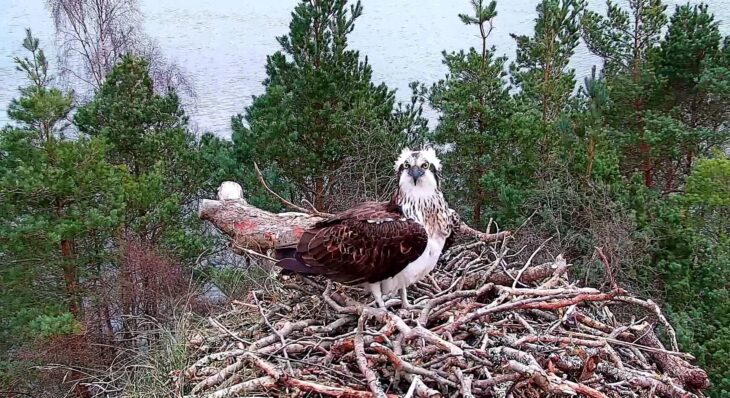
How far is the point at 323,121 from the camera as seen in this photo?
10617 mm

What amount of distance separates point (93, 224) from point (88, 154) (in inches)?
41.0

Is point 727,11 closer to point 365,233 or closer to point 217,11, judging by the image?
point 217,11

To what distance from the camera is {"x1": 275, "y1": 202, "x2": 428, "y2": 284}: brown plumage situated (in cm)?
404

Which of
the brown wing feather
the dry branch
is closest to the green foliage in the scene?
the dry branch

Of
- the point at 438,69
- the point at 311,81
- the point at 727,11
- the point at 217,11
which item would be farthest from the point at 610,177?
the point at 217,11

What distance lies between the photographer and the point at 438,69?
22.1 m

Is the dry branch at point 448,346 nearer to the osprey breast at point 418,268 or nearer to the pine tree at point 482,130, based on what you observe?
the osprey breast at point 418,268

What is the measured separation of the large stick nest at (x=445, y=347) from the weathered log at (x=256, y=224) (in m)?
0.77

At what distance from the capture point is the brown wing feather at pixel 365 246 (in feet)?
13.2

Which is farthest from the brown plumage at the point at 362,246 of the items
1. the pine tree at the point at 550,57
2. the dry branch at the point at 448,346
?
the pine tree at the point at 550,57

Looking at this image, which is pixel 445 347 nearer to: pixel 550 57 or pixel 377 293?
pixel 377 293

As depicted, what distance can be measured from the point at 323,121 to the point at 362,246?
6.72m

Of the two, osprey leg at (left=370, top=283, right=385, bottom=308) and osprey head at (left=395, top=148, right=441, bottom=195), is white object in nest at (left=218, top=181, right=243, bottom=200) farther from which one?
osprey head at (left=395, top=148, right=441, bottom=195)

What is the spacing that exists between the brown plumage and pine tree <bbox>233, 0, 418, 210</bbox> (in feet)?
17.6
